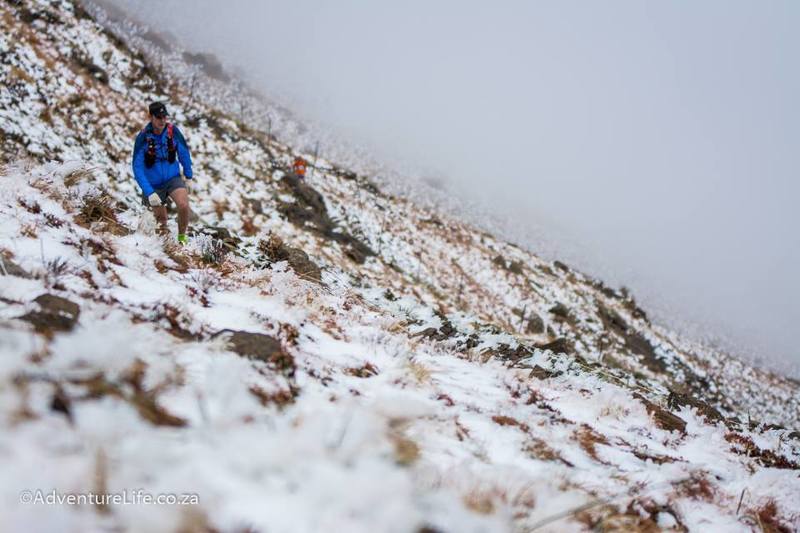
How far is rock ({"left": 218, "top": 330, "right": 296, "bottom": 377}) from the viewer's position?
2.25m

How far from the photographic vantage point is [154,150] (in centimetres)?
670

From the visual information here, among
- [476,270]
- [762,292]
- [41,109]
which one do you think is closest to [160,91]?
[41,109]

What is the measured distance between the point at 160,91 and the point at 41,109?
26.0ft

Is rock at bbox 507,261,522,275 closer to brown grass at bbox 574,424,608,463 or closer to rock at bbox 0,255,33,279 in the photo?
brown grass at bbox 574,424,608,463

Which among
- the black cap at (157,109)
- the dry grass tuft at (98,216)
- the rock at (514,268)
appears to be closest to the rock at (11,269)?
the dry grass tuft at (98,216)

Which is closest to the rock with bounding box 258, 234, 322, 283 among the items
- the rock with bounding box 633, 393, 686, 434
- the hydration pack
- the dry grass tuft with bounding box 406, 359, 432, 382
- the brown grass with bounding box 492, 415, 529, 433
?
the hydration pack

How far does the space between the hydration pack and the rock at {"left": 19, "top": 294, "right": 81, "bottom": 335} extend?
17.3ft

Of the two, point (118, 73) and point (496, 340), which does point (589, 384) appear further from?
point (118, 73)

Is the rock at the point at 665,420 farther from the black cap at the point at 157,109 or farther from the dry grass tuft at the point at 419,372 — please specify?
the black cap at the point at 157,109

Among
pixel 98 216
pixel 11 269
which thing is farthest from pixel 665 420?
pixel 98 216

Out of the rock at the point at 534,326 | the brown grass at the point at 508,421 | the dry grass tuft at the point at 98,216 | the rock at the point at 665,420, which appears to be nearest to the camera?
the brown grass at the point at 508,421

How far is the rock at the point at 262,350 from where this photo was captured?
2.25 meters

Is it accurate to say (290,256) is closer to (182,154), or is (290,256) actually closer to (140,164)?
(182,154)

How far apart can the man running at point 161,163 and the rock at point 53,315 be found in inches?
181
